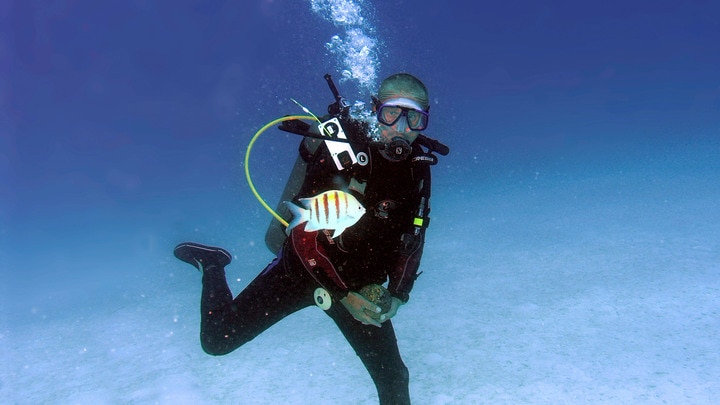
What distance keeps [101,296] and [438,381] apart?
941 centimetres

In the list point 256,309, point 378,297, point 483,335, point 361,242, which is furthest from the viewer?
point 483,335

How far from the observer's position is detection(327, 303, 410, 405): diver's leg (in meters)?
3.32

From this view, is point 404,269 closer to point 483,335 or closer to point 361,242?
point 361,242

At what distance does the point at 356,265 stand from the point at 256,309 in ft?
3.17

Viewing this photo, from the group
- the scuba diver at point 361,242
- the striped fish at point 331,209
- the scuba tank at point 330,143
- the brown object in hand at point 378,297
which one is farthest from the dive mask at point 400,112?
the brown object in hand at point 378,297

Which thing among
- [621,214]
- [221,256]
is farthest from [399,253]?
[621,214]

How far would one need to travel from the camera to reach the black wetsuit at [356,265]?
318 centimetres

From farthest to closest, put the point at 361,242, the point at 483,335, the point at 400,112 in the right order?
1. the point at 483,335
2. the point at 400,112
3. the point at 361,242

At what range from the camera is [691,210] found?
9.45 m

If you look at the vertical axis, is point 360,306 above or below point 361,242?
below

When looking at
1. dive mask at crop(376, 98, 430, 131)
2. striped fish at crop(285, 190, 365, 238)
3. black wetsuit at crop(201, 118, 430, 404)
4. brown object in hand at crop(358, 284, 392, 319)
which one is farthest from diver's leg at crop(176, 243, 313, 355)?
dive mask at crop(376, 98, 430, 131)

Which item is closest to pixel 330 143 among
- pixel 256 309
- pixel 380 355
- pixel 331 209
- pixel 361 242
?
pixel 361 242

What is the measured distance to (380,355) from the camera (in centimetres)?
338

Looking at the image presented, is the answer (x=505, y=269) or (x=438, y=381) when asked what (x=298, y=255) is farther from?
(x=505, y=269)
